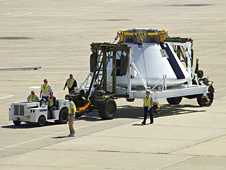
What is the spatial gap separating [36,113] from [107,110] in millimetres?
3574

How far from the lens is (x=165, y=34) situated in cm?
3158

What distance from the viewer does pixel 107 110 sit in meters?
29.1

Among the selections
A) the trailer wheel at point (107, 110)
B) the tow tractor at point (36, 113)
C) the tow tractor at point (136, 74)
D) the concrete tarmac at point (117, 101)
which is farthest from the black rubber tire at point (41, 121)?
the trailer wheel at point (107, 110)

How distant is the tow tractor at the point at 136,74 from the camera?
29.7 metres

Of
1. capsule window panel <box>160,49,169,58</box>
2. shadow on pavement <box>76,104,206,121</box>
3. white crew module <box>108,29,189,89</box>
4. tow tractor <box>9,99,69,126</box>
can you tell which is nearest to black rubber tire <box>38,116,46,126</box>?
tow tractor <box>9,99,69,126</box>

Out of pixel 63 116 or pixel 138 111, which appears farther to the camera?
pixel 138 111

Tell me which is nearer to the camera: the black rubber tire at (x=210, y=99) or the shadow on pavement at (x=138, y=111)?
the shadow on pavement at (x=138, y=111)

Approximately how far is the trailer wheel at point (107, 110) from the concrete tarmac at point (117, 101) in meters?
0.34

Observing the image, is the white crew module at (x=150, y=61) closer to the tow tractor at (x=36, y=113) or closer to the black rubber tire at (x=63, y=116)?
the black rubber tire at (x=63, y=116)

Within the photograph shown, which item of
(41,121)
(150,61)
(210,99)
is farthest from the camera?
(210,99)

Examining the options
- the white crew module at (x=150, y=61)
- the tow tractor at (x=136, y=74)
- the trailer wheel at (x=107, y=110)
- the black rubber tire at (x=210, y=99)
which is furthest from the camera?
the black rubber tire at (x=210, y=99)

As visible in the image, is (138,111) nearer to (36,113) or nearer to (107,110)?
(107,110)

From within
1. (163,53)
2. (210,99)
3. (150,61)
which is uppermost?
(163,53)

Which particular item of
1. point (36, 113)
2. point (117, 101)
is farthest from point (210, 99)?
point (36, 113)
